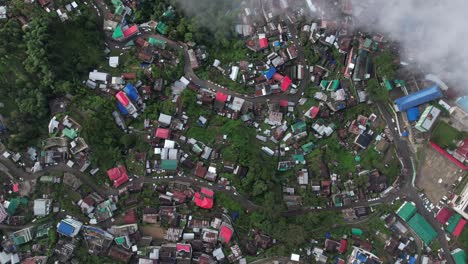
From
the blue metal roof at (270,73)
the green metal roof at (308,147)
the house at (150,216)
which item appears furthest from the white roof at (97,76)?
the green metal roof at (308,147)

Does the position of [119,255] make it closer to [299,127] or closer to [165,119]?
[165,119]

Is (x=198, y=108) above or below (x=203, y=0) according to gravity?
below

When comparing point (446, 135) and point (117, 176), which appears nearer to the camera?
point (117, 176)

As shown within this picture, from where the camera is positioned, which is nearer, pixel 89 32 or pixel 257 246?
pixel 257 246

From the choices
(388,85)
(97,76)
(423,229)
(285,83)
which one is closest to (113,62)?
(97,76)

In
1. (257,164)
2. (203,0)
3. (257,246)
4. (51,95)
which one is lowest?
(257,246)

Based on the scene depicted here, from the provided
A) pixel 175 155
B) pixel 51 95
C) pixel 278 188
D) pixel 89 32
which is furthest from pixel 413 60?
pixel 51 95

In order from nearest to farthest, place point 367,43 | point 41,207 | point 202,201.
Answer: point 41,207 → point 202,201 → point 367,43

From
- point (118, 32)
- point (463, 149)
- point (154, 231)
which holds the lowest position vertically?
point (154, 231)

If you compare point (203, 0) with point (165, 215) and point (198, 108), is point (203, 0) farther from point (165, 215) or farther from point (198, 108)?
point (165, 215)
